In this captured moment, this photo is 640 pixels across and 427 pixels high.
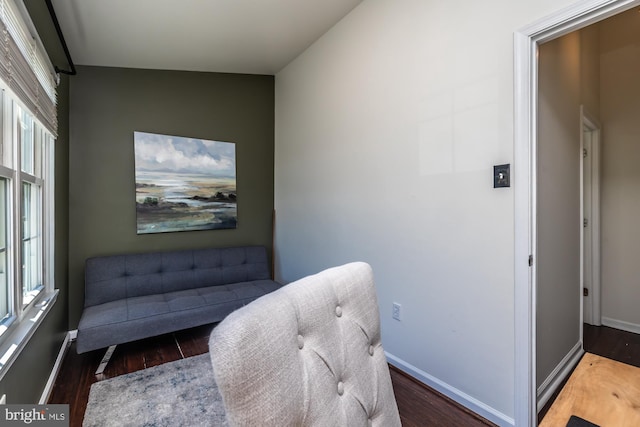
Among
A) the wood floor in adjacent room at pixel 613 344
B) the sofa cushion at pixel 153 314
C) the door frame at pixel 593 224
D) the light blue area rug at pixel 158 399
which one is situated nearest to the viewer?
the light blue area rug at pixel 158 399

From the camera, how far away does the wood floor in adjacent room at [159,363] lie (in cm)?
167

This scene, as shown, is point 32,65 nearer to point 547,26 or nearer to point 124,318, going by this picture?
point 124,318

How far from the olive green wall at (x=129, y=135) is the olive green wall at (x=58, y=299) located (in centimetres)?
12

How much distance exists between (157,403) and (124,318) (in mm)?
735

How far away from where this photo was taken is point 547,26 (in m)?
1.39

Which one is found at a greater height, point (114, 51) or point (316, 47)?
point (316, 47)

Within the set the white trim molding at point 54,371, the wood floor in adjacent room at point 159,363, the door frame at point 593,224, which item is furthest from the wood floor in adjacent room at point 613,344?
the white trim molding at point 54,371

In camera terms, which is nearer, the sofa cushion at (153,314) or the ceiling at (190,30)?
the ceiling at (190,30)

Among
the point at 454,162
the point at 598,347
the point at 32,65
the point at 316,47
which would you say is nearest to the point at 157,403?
the point at 32,65

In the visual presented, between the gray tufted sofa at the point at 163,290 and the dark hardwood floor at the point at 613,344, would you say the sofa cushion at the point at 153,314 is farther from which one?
the dark hardwood floor at the point at 613,344

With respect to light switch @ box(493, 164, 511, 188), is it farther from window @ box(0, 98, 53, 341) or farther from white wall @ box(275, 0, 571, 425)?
window @ box(0, 98, 53, 341)

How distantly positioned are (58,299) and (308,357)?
2.57 meters

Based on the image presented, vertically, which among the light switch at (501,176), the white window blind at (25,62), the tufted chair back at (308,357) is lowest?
the tufted chair back at (308,357)

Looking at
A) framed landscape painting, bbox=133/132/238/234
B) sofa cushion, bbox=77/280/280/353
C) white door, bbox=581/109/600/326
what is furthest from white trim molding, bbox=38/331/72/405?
white door, bbox=581/109/600/326
